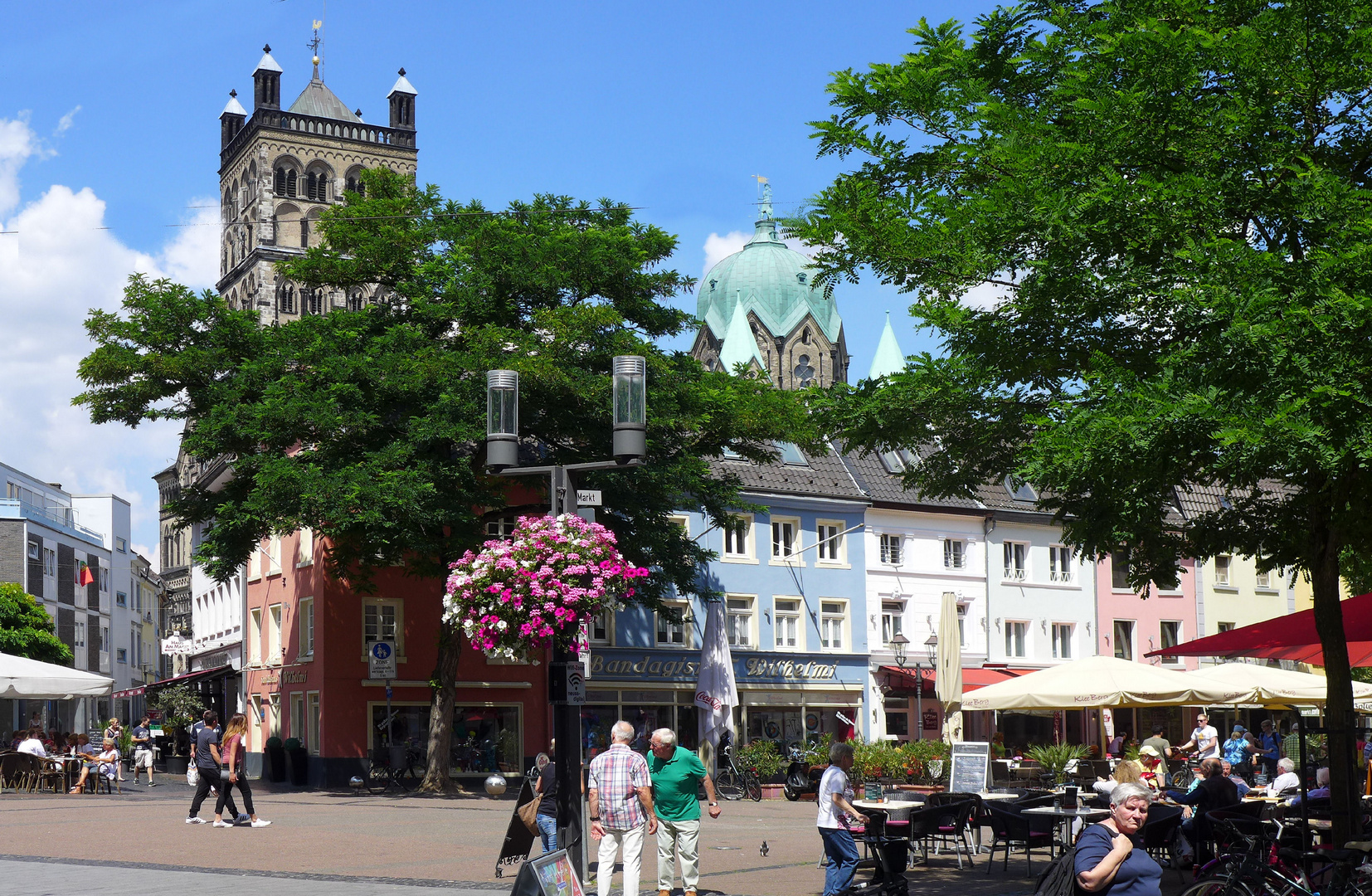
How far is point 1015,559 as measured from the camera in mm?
48375

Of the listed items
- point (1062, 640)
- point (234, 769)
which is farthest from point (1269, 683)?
point (1062, 640)

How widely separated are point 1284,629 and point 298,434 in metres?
19.8

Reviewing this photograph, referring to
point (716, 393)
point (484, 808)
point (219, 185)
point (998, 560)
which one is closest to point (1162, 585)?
point (484, 808)

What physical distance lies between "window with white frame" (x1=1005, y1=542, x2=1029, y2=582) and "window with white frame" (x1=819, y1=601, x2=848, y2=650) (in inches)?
236

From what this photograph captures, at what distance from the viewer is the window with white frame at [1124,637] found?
4959cm

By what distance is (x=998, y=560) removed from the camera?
47.7 m

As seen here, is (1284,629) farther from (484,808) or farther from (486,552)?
(484,808)

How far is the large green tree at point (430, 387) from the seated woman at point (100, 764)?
15.7 ft

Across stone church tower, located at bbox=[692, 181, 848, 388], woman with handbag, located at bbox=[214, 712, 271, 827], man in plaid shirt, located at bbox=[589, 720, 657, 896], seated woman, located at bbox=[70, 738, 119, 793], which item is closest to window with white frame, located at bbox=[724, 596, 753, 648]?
seated woman, located at bbox=[70, 738, 119, 793]

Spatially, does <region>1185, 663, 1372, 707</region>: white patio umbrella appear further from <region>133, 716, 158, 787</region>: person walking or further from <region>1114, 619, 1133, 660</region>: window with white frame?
<region>1114, 619, 1133, 660</region>: window with white frame

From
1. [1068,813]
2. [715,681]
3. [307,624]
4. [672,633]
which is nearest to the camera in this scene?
[1068,813]

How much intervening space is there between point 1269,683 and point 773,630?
72.6 ft

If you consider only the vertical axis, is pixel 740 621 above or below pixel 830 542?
below

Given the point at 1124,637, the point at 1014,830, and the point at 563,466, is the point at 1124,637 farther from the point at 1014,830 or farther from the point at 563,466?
the point at 563,466
